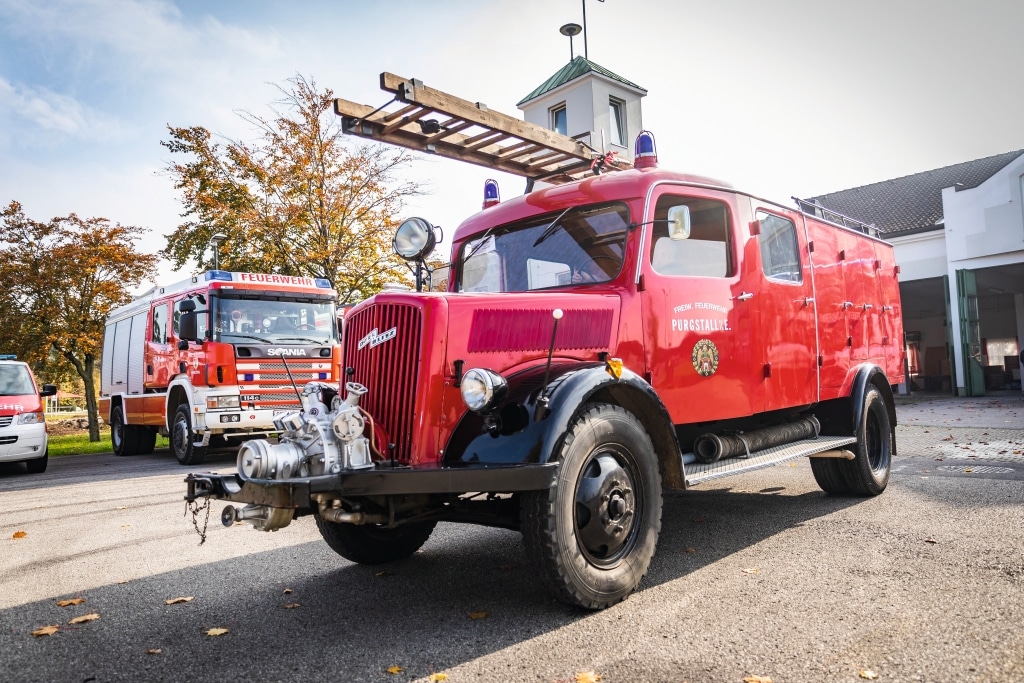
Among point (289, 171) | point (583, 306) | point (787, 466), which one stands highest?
point (289, 171)

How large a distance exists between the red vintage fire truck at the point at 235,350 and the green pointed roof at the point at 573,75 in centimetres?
1773

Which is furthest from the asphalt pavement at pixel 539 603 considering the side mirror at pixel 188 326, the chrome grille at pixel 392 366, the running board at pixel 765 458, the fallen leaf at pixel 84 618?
the side mirror at pixel 188 326

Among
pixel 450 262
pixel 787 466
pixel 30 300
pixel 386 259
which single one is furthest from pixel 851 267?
pixel 30 300

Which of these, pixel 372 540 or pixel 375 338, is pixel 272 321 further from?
pixel 375 338

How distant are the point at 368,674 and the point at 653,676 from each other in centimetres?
116

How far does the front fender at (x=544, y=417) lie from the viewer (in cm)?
362

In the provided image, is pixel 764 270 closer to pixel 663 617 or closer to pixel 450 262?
pixel 450 262

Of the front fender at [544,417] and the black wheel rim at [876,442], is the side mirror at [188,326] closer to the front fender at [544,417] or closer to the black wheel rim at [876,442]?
the front fender at [544,417]

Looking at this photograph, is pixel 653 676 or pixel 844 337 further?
pixel 844 337

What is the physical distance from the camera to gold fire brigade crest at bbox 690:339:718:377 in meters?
4.92

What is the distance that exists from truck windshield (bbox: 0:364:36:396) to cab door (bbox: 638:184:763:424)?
1090 cm

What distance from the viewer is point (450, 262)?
5777 millimetres

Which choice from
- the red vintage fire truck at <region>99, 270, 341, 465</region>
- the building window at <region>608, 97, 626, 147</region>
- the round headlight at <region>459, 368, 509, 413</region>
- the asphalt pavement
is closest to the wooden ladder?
the round headlight at <region>459, 368, 509, 413</region>

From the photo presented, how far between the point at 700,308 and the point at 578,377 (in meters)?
1.45
